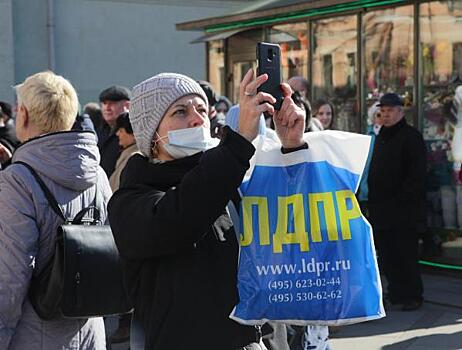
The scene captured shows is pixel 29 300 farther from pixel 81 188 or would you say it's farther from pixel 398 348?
pixel 398 348

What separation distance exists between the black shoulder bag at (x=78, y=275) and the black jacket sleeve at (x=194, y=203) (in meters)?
0.91

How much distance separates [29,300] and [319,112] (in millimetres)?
5880

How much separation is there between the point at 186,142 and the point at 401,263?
5.46 metres

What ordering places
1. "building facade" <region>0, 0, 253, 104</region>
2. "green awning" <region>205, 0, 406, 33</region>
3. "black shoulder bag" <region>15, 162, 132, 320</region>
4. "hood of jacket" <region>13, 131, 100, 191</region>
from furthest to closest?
"building facade" <region>0, 0, 253, 104</region>, "green awning" <region>205, 0, 406, 33</region>, "hood of jacket" <region>13, 131, 100, 191</region>, "black shoulder bag" <region>15, 162, 132, 320</region>

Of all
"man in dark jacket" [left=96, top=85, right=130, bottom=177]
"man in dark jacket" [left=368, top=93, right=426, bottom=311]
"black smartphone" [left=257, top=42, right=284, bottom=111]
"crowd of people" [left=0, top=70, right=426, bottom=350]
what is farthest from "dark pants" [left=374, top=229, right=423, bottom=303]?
"black smartphone" [left=257, top=42, right=284, bottom=111]

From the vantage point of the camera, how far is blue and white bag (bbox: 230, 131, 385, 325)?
229cm

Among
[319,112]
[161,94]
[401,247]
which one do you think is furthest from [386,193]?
[161,94]

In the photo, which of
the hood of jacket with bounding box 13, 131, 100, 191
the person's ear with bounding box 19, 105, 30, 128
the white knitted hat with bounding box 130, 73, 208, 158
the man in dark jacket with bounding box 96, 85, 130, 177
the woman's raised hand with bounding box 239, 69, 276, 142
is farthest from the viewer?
the man in dark jacket with bounding box 96, 85, 130, 177

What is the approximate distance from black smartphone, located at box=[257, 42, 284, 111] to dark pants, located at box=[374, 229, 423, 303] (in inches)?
214

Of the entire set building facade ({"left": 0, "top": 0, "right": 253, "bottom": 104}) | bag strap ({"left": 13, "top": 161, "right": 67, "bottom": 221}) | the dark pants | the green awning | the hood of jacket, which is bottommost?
the dark pants

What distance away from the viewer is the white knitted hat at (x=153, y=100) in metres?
2.44

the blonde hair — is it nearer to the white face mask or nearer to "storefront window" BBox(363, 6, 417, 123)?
the white face mask

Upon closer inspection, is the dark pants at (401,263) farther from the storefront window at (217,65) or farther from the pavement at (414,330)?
the storefront window at (217,65)

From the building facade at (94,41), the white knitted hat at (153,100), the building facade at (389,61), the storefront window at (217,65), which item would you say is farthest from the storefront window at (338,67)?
the building facade at (94,41)
